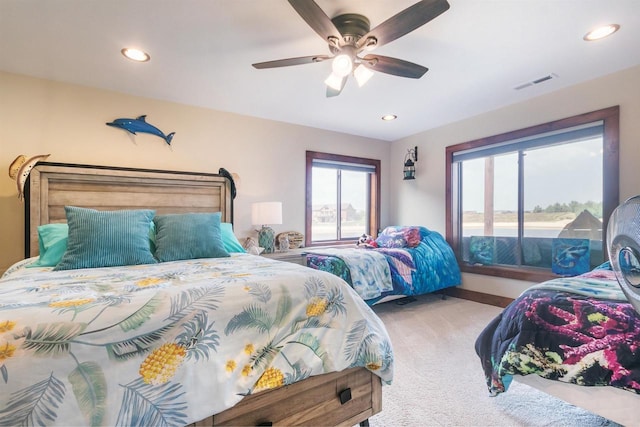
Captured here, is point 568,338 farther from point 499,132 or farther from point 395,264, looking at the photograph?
point 499,132

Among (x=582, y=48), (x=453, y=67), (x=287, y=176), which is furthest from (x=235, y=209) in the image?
(x=582, y=48)

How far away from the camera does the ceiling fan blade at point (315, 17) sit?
148cm

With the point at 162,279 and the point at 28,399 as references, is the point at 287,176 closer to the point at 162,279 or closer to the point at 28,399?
the point at 162,279

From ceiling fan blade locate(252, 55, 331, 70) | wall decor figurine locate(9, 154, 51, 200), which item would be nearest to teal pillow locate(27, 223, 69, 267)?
wall decor figurine locate(9, 154, 51, 200)

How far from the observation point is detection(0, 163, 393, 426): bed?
0.92m

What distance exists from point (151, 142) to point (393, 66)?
2591 millimetres

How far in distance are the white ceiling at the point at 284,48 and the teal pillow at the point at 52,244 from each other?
137 cm

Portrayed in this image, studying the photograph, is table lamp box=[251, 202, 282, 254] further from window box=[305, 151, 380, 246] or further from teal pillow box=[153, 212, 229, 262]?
teal pillow box=[153, 212, 229, 262]

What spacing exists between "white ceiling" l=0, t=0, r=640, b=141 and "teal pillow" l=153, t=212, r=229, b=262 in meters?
1.31

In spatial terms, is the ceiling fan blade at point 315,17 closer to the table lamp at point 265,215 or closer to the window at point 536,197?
the table lamp at point 265,215

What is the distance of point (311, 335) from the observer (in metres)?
1.40

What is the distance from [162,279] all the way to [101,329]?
49 cm

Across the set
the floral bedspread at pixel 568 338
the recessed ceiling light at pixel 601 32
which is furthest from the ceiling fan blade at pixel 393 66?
the floral bedspread at pixel 568 338

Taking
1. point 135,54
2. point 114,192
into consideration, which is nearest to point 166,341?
point 135,54
